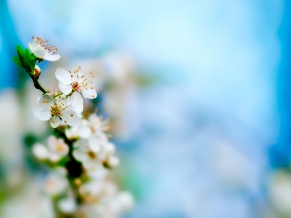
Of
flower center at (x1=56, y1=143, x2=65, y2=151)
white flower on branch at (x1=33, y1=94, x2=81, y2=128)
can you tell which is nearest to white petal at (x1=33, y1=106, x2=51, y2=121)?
white flower on branch at (x1=33, y1=94, x2=81, y2=128)

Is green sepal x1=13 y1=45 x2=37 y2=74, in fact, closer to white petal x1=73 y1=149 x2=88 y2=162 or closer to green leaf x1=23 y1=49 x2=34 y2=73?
green leaf x1=23 y1=49 x2=34 y2=73

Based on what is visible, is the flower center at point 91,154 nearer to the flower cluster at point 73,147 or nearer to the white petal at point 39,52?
the flower cluster at point 73,147

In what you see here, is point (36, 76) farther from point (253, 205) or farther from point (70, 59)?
point (253, 205)

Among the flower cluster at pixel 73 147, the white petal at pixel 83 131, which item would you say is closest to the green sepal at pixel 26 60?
the flower cluster at pixel 73 147

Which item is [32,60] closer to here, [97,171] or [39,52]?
[39,52]

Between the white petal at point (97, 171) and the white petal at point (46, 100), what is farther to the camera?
the white petal at point (97, 171)

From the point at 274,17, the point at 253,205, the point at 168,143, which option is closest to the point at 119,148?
the point at 168,143

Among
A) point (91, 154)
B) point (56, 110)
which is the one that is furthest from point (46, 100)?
point (91, 154)
